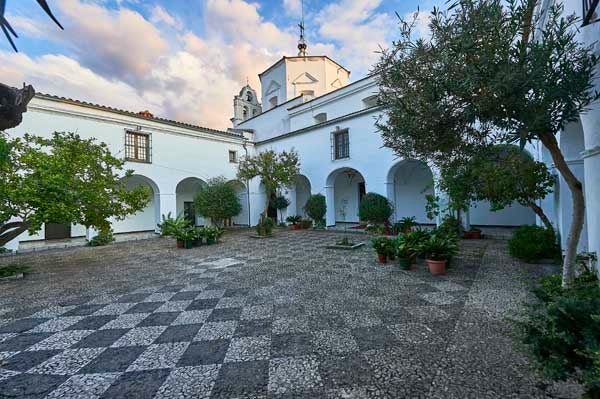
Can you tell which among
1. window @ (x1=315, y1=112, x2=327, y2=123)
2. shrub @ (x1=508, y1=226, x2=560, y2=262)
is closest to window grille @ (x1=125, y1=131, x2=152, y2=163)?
window @ (x1=315, y1=112, x2=327, y2=123)

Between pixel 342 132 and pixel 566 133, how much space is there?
33.5 ft

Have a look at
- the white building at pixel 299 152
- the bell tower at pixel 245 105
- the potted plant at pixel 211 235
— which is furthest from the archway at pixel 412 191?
the bell tower at pixel 245 105

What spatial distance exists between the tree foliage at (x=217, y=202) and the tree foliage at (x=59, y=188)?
5.90 m

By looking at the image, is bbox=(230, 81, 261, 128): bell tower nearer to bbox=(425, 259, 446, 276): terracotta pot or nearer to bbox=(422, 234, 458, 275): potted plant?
bbox=(422, 234, 458, 275): potted plant

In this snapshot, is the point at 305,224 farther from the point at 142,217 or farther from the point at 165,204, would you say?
the point at 142,217

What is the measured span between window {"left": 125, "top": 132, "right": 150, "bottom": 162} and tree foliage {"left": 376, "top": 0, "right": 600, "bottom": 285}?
1329cm

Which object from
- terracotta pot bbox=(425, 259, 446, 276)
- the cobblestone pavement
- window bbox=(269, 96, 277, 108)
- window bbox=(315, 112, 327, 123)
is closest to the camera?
the cobblestone pavement

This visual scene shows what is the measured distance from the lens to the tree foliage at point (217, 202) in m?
13.7

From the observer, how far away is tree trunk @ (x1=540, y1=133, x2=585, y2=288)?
9.59ft

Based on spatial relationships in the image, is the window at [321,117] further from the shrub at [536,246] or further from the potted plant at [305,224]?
the shrub at [536,246]

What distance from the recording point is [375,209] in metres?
11.7

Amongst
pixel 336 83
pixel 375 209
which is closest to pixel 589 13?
pixel 375 209

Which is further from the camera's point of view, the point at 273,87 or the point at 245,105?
the point at 245,105

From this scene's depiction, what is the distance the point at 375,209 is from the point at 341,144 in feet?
14.5
